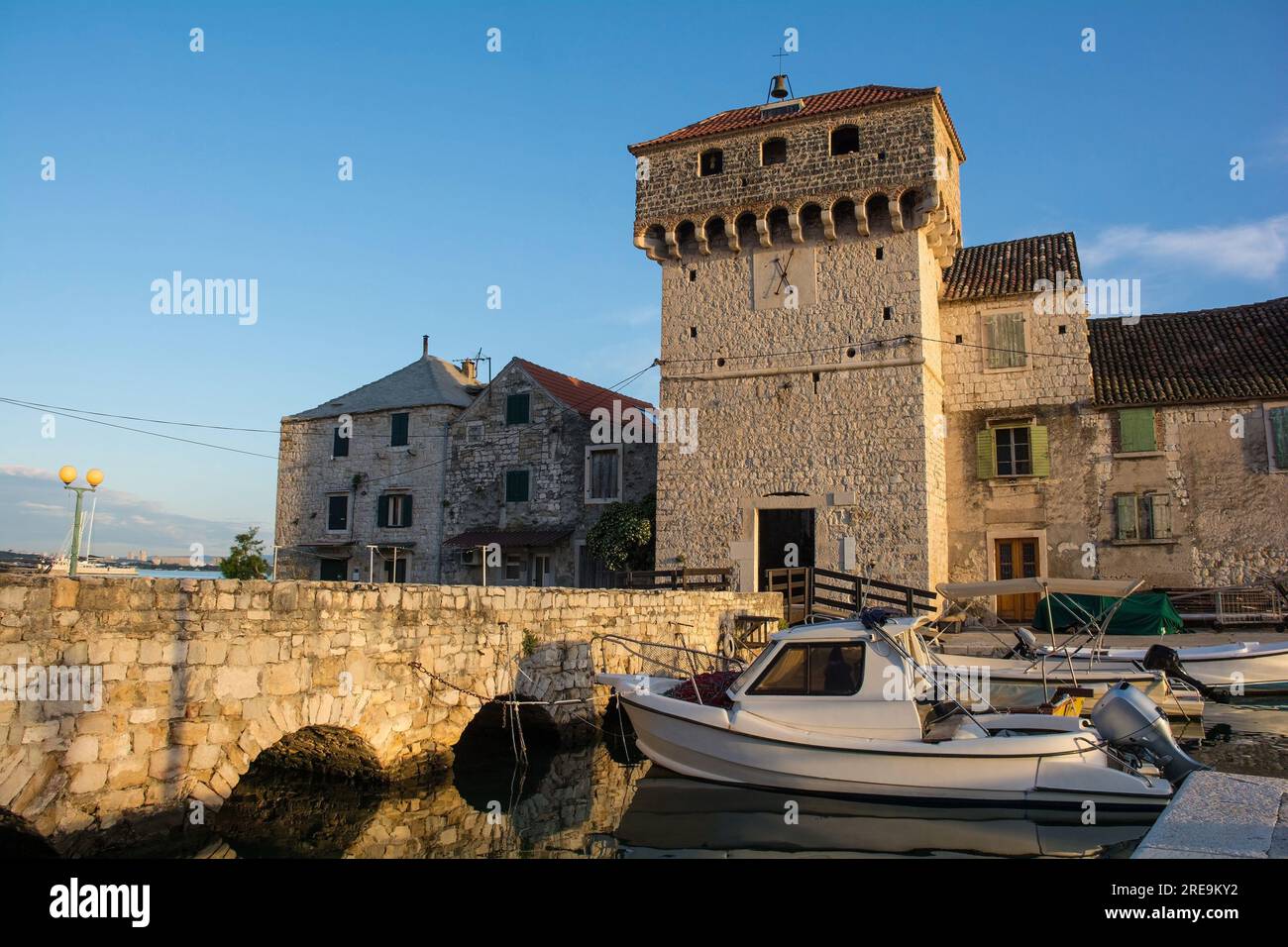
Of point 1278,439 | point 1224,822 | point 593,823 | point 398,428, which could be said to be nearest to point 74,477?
point 593,823

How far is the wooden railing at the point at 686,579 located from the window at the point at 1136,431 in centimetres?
974

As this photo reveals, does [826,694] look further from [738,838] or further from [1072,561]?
[1072,561]

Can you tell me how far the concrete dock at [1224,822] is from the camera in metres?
3.88

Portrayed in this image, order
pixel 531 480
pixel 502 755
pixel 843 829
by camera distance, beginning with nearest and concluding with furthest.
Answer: pixel 843 829, pixel 502 755, pixel 531 480

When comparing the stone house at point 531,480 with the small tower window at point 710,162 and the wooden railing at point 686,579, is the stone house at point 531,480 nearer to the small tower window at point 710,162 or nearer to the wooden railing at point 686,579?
the wooden railing at point 686,579

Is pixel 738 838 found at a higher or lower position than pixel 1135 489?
lower

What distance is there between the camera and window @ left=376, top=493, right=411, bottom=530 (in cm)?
2772

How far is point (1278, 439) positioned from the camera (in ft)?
65.1

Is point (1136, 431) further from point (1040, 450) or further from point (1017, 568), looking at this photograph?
point (1017, 568)

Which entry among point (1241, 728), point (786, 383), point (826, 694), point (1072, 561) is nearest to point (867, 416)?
point (786, 383)

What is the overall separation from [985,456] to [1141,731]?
13286mm
